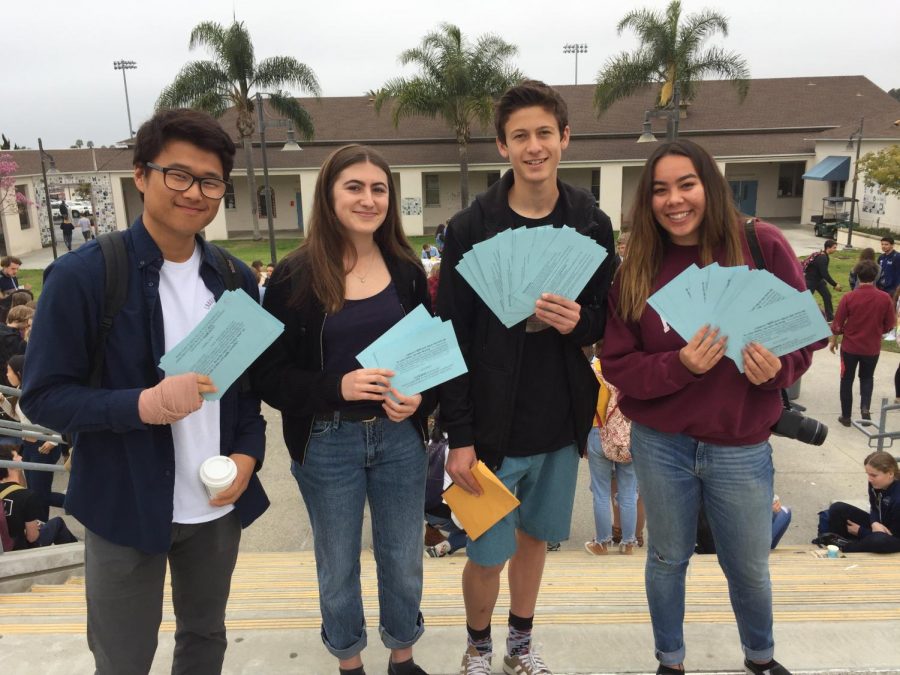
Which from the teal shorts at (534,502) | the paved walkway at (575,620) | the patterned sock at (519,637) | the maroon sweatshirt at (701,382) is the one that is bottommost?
the paved walkway at (575,620)

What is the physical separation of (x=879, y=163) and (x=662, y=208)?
939 inches

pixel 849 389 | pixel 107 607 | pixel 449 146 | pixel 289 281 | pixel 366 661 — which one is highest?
pixel 449 146

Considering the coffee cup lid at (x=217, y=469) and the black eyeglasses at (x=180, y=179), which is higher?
the black eyeglasses at (x=180, y=179)

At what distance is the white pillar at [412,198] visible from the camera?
29.2 m

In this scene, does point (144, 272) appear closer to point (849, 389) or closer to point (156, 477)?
point (156, 477)

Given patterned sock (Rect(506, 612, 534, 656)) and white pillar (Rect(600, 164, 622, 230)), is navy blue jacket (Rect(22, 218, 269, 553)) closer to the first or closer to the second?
patterned sock (Rect(506, 612, 534, 656))

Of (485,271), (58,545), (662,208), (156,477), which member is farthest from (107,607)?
(58,545)

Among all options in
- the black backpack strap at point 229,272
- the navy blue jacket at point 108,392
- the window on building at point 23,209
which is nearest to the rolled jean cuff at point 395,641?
the navy blue jacket at point 108,392

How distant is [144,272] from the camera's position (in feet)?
6.11

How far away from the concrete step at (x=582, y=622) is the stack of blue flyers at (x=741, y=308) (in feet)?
3.94

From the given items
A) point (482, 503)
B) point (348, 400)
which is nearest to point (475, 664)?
point (482, 503)

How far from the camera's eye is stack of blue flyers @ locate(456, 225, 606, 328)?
203 cm

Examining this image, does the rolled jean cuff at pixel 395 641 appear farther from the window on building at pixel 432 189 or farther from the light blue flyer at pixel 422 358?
the window on building at pixel 432 189

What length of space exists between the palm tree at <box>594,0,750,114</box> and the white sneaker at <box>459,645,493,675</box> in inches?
1022
